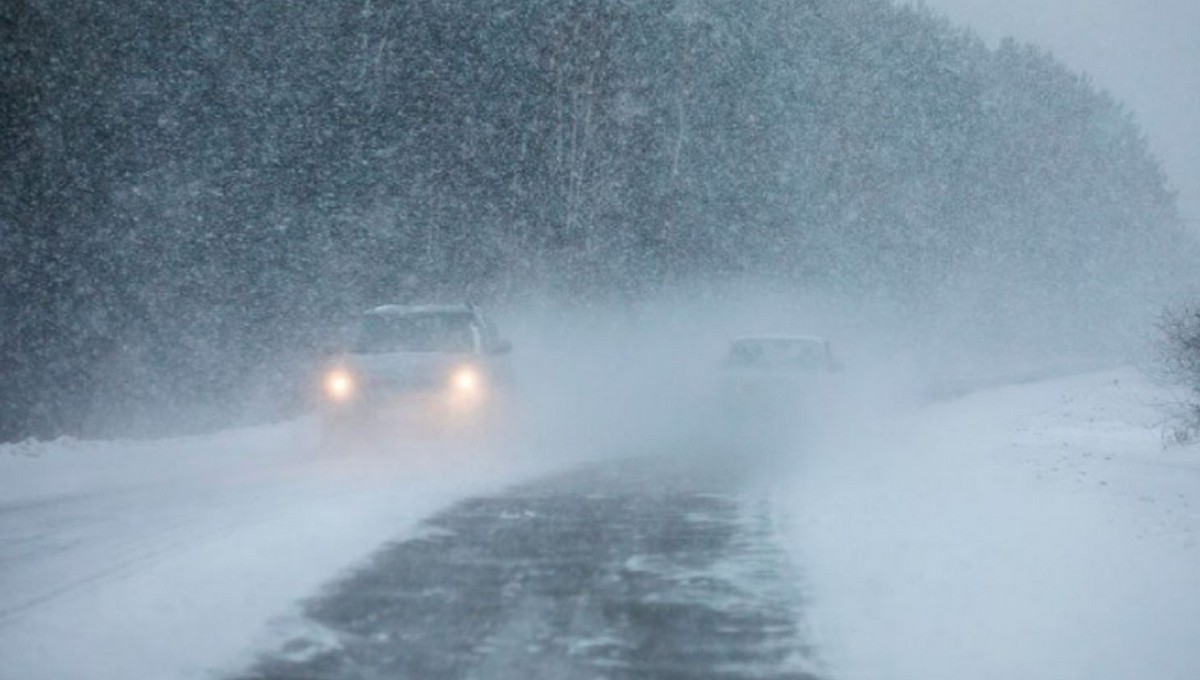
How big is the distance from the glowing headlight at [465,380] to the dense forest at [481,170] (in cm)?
539

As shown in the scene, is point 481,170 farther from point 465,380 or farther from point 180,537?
point 180,537

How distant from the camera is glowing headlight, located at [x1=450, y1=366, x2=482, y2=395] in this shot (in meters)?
18.7

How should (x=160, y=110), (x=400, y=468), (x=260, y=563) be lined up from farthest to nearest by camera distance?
(x=160, y=110), (x=400, y=468), (x=260, y=563)

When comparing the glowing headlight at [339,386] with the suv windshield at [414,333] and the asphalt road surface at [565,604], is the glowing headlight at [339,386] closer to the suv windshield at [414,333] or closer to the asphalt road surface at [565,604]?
the suv windshield at [414,333]

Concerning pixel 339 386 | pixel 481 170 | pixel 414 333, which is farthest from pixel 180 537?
pixel 481 170

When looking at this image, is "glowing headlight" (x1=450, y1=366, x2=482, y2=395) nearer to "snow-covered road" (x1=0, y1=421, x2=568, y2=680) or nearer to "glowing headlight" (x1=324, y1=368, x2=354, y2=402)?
"snow-covered road" (x1=0, y1=421, x2=568, y2=680)

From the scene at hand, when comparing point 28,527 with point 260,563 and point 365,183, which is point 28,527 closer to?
point 260,563

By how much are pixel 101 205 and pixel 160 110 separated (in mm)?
3484

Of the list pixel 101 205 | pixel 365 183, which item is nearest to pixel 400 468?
pixel 101 205

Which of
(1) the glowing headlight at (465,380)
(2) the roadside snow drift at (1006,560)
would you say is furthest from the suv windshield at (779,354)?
(1) the glowing headlight at (465,380)

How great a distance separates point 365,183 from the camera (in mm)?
32625

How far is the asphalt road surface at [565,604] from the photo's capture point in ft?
24.5

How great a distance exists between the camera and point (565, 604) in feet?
29.6

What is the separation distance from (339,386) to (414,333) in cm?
161
